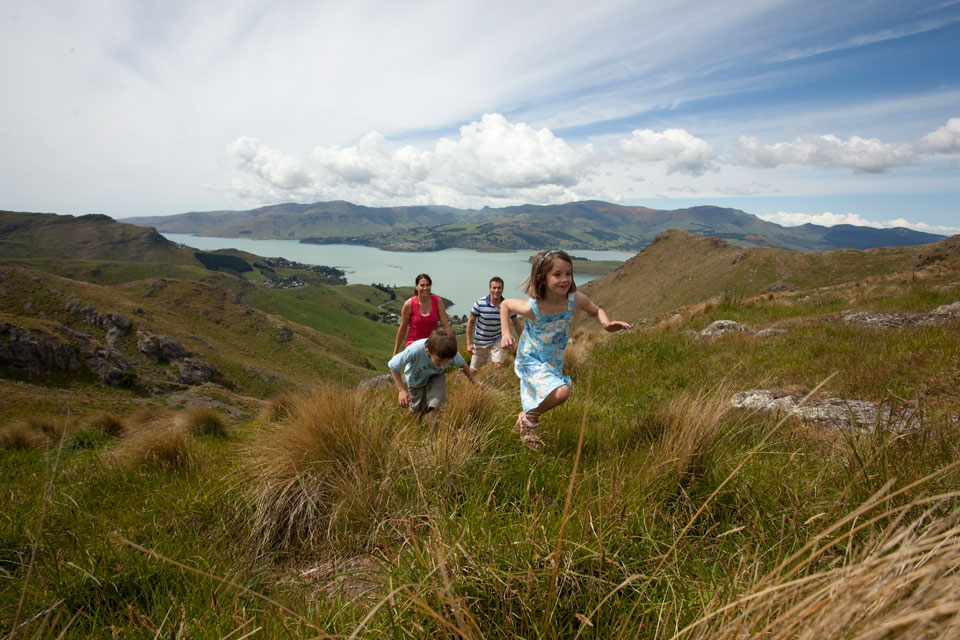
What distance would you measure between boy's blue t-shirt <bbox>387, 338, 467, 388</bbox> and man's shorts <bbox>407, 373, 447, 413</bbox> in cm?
6

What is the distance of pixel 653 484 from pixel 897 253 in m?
69.7

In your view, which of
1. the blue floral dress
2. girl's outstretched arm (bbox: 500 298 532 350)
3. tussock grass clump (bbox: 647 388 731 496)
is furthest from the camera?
the blue floral dress

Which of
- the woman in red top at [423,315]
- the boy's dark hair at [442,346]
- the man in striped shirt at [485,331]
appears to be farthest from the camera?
the man in striped shirt at [485,331]

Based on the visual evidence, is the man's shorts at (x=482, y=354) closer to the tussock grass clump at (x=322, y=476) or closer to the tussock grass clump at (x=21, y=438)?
the tussock grass clump at (x=322, y=476)

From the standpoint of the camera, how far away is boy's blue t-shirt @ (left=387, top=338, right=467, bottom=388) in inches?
177

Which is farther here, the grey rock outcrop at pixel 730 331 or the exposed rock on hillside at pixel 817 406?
the grey rock outcrop at pixel 730 331

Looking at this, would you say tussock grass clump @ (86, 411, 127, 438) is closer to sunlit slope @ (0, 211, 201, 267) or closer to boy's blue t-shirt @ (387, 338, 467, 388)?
boy's blue t-shirt @ (387, 338, 467, 388)

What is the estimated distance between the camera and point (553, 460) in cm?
314

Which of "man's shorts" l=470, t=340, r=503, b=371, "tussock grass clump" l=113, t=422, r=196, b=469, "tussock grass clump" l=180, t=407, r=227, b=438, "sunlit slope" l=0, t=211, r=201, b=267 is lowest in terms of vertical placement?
"tussock grass clump" l=180, t=407, r=227, b=438

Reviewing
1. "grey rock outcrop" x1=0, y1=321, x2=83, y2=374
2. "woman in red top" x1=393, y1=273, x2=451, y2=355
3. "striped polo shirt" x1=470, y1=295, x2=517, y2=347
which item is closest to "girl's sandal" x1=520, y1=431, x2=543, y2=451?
"woman in red top" x1=393, y1=273, x2=451, y2=355

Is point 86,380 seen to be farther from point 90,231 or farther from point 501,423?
point 90,231

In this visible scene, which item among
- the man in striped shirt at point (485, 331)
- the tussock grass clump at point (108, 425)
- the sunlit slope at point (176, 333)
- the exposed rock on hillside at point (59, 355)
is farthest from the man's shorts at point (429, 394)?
the exposed rock on hillside at point (59, 355)

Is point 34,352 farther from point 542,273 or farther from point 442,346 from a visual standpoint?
point 542,273

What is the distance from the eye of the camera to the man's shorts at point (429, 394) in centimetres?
437
